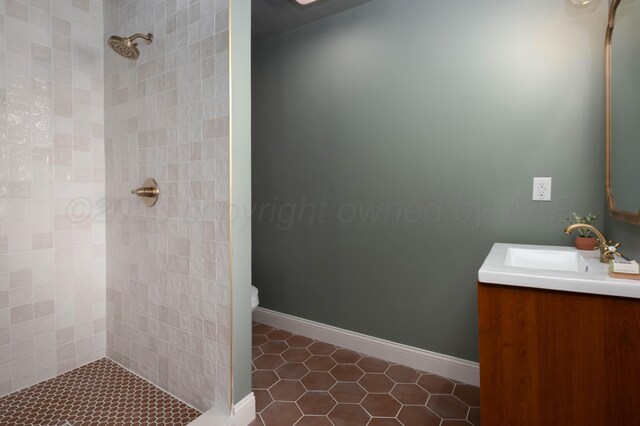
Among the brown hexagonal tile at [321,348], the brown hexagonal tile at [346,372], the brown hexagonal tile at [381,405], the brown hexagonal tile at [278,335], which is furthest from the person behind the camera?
the brown hexagonal tile at [278,335]

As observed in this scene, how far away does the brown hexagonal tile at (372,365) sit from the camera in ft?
6.91

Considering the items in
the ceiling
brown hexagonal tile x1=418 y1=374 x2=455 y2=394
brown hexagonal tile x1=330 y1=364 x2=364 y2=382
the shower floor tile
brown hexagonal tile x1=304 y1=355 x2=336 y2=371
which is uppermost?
the ceiling

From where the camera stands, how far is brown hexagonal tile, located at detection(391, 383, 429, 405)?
70.2 inches

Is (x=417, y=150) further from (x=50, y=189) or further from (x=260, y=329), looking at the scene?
(x=50, y=189)

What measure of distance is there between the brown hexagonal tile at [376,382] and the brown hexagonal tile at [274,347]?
65 centimetres

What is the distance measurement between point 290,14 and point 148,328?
226 cm

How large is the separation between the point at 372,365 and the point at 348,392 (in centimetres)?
36

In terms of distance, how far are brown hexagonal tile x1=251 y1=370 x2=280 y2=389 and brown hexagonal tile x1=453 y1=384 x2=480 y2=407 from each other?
1.04 metres

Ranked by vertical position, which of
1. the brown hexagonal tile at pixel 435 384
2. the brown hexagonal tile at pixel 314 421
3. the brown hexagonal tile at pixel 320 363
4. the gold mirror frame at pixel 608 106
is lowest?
the brown hexagonal tile at pixel 314 421

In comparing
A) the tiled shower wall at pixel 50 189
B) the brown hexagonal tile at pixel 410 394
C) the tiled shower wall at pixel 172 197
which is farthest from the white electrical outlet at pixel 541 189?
the tiled shower wall at pixel 50 189

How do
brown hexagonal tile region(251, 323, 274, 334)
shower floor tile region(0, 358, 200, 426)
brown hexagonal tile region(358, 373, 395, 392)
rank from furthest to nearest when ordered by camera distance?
brown hexagonal tile region(251, 323, 274, 334) → brown hexagonal tile region(358, 373, 395, 392) → shower floor tile region(0, 358, 200, 426)

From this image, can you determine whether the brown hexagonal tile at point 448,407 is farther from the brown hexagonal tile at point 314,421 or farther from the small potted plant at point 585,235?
the small potted plant at point 585,235

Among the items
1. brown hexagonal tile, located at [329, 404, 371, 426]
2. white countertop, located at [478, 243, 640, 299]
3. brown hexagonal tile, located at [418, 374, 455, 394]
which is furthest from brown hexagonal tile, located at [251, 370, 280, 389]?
white countertop, located at [478, 243, 640, 299]

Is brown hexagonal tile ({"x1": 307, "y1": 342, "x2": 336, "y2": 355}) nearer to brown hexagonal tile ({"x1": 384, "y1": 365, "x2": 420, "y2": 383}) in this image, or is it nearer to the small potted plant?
brown hexagonal tile ({"x1": 384, "y1": 365, "x2": 420, "y2": 383})
